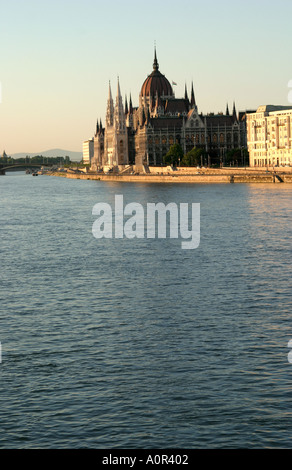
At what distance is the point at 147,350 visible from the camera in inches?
960

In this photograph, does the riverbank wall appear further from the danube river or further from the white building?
the danube river

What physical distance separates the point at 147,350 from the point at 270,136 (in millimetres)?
146824

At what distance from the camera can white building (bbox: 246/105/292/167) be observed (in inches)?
6299

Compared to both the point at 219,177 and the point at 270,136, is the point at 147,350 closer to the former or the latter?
the point at 219,177

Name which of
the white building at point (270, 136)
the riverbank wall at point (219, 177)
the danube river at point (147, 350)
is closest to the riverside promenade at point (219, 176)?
the riverbank wall at point (219, 177)

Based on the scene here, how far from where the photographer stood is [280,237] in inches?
2104

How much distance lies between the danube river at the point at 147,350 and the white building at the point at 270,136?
381 feet

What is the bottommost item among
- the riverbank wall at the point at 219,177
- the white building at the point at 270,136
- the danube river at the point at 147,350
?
Answer: the danube river at the point at 147,350

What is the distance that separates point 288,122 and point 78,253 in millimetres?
117681

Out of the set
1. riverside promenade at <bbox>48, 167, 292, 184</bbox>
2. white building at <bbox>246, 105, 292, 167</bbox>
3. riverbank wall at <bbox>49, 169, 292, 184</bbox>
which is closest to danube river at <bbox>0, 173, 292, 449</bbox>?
riverbank wall at <bbox>49, 169, 292, 184</bbox>

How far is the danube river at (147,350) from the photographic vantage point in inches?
724

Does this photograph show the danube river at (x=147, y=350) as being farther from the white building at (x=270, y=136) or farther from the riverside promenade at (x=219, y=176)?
the white building at (x=270, y=136)

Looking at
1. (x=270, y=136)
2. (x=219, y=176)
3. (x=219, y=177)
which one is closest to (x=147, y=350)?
(x=219, y=177)
